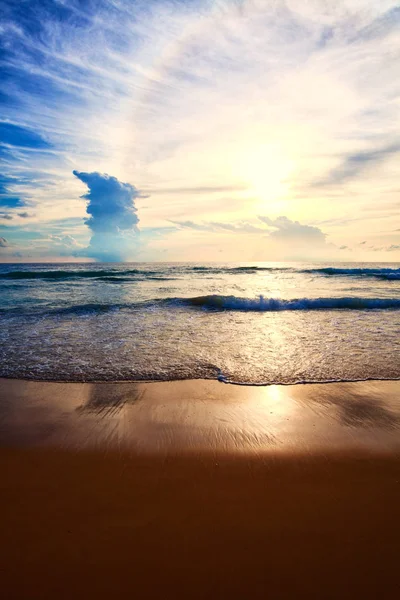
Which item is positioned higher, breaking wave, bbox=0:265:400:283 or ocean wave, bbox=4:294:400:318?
breaking wave, bbox=0:265:400:283

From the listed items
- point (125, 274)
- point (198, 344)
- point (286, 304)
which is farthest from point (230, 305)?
point (125, 274)

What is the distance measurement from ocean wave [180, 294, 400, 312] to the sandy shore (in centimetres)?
1111

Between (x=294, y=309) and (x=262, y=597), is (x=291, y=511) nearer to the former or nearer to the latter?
Result: (x=262, y=597)

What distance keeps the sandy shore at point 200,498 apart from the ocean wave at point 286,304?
36.4ft

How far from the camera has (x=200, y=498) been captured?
3082mm

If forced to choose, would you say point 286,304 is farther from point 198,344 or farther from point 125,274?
point 125,274

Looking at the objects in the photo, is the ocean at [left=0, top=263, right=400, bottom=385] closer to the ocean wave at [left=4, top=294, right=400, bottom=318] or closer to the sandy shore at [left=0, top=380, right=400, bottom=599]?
the ocean wave at [left=4, top=294, right=400, bottom=318]

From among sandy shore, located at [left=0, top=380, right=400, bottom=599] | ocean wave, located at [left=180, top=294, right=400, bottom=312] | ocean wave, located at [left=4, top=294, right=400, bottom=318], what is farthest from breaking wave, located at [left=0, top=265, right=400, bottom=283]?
sandy shore, located at [left=0, top=380, right=400, bottom=599]

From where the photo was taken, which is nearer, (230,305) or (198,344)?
(198,344)

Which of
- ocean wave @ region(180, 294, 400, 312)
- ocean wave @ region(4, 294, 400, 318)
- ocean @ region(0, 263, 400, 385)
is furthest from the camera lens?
ocean wave @ region(180, 294, 400, 312)

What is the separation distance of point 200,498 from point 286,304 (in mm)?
14273

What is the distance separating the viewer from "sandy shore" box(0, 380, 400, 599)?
2.34m

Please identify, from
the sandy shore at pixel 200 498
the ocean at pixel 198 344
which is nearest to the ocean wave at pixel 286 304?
the ocean at pixel 198 344

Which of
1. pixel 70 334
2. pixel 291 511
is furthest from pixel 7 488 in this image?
pixel 70 334
